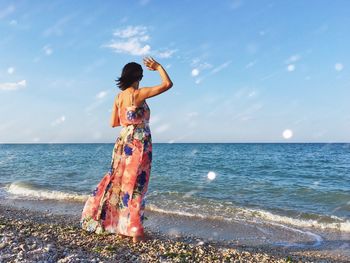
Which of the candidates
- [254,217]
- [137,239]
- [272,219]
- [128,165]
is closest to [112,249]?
[137,239]

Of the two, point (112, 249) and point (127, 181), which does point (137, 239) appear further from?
point (127, 181)

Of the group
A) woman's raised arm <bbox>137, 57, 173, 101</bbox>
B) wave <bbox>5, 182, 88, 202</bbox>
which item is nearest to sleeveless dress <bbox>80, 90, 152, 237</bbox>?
woman's raised arm <bbox>137, 57, 173, 101</bbox>

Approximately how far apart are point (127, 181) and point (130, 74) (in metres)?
1.71

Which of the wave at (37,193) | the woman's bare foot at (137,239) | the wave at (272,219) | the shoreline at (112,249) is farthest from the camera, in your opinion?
the wave at (37,193)

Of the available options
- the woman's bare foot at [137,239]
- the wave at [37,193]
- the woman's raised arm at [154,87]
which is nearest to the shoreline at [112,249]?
the woman's bare foot at [137,239]

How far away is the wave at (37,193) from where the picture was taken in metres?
13.1

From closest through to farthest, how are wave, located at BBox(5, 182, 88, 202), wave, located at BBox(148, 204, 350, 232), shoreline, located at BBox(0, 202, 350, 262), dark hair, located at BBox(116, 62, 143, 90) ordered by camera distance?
shoreline, located at BBox(0, 202, 350, 262), dark hair, located at BBox(116, 62, 143, 90), wave, located at BBox(148, 204, 350, 232), wave, located at BBox(5, 182, 88, 202)

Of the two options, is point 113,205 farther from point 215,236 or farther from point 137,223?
→ point 215,236

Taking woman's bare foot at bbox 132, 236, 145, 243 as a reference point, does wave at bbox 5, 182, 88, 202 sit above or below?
below

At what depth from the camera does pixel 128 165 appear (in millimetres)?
5844

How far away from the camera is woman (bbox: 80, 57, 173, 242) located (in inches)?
223

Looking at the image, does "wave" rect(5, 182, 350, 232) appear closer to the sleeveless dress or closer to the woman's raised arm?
the sleeveless dress

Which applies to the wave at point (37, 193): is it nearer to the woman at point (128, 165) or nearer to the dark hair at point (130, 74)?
the woman at point (128, 165)

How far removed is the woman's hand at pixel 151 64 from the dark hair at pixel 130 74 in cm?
17
